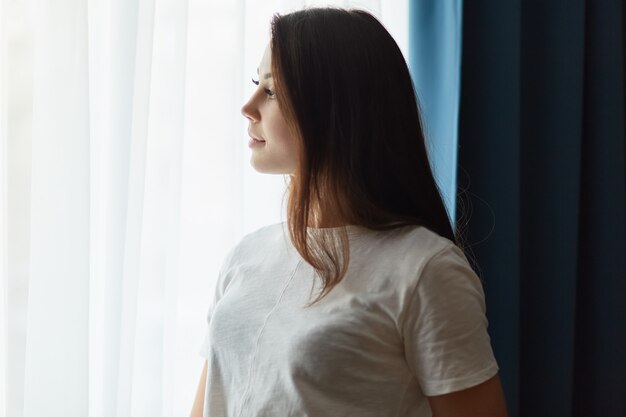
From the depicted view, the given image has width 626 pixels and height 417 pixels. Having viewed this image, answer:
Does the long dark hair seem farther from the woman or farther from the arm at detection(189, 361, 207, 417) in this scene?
the arm at detection(189, 361, 207, 417)

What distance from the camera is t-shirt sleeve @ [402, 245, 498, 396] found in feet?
3.25

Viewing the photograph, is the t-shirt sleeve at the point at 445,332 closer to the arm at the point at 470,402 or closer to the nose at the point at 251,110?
the arm at the point at 470,402

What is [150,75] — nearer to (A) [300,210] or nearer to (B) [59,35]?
(B) [59,35]

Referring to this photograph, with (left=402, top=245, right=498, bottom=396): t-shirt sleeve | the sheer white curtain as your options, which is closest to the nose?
the sheer white curtain

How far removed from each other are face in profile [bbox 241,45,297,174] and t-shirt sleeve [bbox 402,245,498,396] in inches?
10.6

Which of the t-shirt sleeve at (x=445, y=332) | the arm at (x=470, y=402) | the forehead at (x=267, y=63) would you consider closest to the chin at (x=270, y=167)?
the forehead at (x=267, y=63)

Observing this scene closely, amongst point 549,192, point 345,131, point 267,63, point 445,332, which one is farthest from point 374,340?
point 549,192

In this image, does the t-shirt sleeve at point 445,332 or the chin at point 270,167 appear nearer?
the t-shirt sleeve at point 445,332

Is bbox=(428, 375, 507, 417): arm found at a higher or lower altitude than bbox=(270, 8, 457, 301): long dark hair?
lower

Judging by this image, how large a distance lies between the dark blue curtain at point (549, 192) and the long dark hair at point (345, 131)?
1.68 ft

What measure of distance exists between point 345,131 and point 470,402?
1.32 ft

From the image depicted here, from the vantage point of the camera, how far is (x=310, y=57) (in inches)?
43.3

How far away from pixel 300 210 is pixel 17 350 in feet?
1.57

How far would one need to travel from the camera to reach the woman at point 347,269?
101 cm
